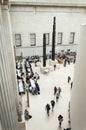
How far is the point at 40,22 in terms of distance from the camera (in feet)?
58.5

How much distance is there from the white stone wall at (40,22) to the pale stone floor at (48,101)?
601 cm

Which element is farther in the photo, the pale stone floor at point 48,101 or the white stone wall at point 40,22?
the white stone wall at point 40,22

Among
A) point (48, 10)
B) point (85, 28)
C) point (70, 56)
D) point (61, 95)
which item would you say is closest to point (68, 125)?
point (61, 95)

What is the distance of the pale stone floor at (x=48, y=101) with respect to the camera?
778 centimetres

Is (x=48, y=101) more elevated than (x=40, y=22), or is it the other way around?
(x=40, y=22)

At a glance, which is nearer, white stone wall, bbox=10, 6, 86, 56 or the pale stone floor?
the pale stone floor

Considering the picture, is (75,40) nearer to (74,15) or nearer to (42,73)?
(74,15)

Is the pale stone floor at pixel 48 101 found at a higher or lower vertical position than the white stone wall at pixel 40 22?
lower

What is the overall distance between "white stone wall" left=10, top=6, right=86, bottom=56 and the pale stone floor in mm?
6008

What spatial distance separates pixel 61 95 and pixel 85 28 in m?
6.86

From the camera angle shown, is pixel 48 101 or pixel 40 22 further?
pixel 40 22

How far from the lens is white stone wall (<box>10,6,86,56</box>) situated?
55.4 ft

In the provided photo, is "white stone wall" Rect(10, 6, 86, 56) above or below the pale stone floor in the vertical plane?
above

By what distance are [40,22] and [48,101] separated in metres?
12.1
